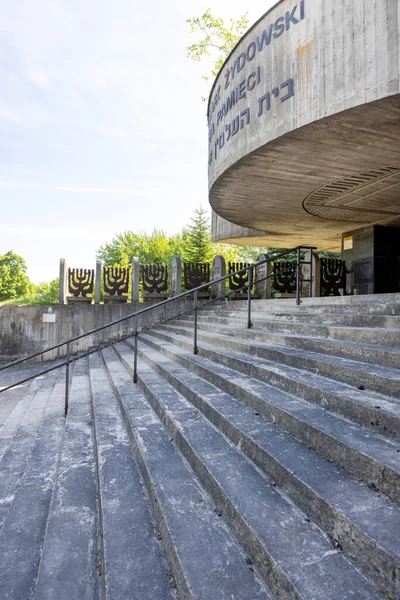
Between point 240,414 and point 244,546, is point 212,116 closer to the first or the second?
point 240,414

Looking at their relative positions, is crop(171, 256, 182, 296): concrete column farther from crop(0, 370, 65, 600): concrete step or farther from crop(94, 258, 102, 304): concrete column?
crop(0, 370, 65, 600): concrete step

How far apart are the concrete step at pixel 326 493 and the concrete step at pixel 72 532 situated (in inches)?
45.7

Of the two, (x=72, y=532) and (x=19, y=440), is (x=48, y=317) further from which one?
(x=72, y=532)

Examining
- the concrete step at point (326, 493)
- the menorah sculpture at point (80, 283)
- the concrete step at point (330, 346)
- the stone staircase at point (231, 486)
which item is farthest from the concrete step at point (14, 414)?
the menorah sculpture at point (80, 283)

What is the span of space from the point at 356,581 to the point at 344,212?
9503mm

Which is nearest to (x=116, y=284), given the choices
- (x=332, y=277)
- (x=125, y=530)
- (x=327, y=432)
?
(x=332, y=277)

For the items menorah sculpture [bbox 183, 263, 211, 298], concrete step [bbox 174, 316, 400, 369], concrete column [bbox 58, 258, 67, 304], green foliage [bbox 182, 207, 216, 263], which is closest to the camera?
concrete step [bbox 174, 316, 400, 369]

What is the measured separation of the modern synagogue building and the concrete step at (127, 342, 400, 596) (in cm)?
429

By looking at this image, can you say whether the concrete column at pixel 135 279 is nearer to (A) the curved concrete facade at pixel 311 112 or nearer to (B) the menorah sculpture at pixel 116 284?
(B) the menorah sculpture at pixel 116 284

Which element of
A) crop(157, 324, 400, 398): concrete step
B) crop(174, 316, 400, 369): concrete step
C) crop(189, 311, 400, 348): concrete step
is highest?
crop(189, 311, 400, 348): concrete step

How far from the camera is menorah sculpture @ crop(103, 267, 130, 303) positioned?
11.3 meters

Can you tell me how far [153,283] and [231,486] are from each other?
31.7 feet

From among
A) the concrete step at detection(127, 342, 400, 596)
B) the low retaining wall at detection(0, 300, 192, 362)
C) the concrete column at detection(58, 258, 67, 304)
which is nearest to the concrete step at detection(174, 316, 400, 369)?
the concrete step at detection(127, 342, 400, 596)

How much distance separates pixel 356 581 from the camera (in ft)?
4.87
